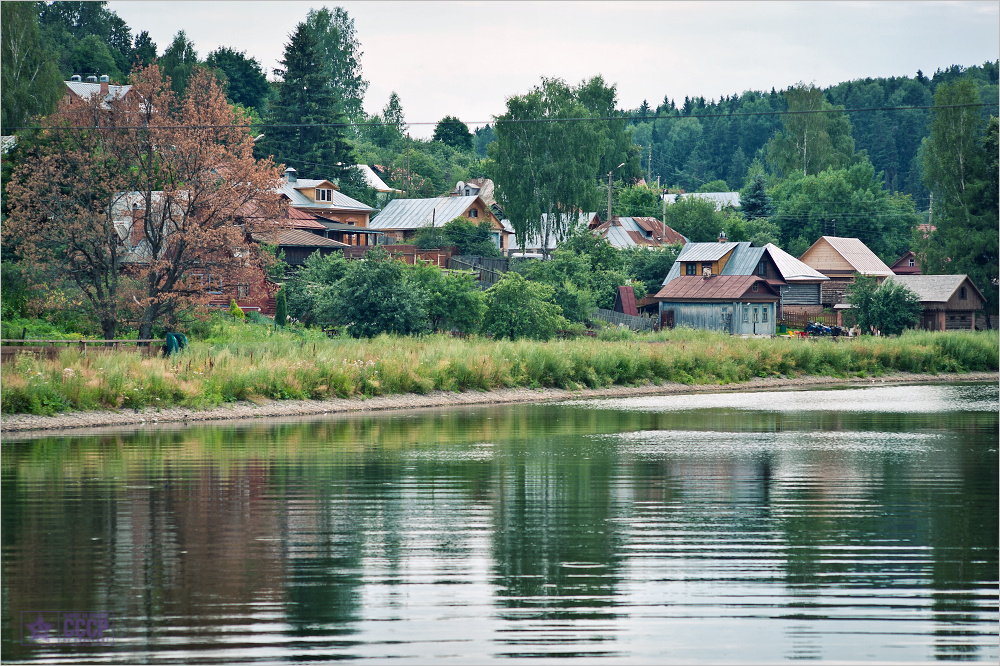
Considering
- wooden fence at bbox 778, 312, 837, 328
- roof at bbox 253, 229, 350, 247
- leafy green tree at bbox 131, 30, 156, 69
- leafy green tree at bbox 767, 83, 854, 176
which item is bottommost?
wooden fence at bbox 778, 312, 837, 328

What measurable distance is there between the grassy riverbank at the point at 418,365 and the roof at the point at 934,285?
14.4 metres

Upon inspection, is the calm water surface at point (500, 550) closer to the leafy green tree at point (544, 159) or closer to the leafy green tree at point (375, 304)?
the leafy green tree at point (375, 304)

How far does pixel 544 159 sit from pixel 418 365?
4348 centimetres

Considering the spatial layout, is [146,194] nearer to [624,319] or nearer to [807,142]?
[624,319]

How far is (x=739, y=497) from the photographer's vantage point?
1552 centimetres

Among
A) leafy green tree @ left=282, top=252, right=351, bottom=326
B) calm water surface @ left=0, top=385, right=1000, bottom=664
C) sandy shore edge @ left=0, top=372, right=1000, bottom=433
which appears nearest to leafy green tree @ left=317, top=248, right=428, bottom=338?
leafy green tree @ left=282, top=252, right=351, bottom=326

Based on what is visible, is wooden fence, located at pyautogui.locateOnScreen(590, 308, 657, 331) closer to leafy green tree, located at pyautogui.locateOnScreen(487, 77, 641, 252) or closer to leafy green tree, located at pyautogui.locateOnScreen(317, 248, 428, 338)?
leafy green tree, located at pyautogui.locateOnScreen(487, 77, 641, 252)

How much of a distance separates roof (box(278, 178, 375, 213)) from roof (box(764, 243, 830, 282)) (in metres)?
31.2

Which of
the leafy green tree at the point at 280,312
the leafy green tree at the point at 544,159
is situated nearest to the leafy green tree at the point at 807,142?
the leafy green tree at the point at 544,159

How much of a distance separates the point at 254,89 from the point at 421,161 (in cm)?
2005

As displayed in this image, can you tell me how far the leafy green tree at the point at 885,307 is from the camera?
6725cm

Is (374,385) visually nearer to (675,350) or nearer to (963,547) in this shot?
(675,350)

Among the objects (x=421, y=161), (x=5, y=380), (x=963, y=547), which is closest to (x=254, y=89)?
(x=421, y=161)

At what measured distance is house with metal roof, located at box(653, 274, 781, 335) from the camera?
70.7 metres
